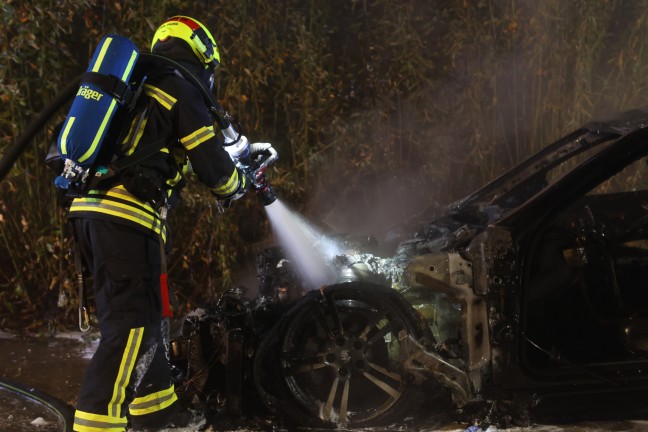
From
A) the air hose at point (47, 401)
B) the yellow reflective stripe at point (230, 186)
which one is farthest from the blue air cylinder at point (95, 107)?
the air hose at point (47, 401)

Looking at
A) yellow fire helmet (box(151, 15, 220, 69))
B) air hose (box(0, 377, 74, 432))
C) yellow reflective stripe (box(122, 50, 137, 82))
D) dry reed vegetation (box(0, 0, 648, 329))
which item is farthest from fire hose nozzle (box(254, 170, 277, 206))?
dry reed vegetation (box(0, 0, 648, 329))

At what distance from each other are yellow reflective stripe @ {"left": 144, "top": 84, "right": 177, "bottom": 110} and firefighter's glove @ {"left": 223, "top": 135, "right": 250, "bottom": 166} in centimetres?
47

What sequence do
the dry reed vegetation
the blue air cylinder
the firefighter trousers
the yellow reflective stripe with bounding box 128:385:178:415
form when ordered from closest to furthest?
the blue air cylinder → the firefighter trousers → the yellow reflective stripe with bounding box 128:385:178:415 → the dry reed vegetation

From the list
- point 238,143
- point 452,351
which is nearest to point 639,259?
point 452,351

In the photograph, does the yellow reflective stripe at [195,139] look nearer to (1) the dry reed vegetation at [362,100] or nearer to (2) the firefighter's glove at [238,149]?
(2) the firefighter's glove at [238,149]

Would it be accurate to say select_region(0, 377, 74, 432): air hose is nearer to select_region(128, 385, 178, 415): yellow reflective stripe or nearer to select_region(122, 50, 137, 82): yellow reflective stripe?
select_region(128, 385, 178, 415): yellow reflective stripe

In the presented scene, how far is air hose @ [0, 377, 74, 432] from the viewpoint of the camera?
3.32 meters

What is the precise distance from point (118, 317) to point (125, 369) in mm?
243

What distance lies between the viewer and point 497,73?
22.5ft

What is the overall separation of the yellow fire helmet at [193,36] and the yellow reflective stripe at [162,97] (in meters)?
0.37

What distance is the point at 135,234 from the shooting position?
9.30 feet

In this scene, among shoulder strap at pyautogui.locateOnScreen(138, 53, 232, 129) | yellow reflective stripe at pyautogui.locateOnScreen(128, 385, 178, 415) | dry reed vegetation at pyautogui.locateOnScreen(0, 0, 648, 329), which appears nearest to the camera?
shoulder strap at pyautogui.locateOnScreen(138, 53, 232, 129)

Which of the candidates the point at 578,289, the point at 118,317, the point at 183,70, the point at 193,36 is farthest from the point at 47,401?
the point at 578,289

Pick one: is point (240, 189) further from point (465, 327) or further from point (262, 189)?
point (465, 327)
